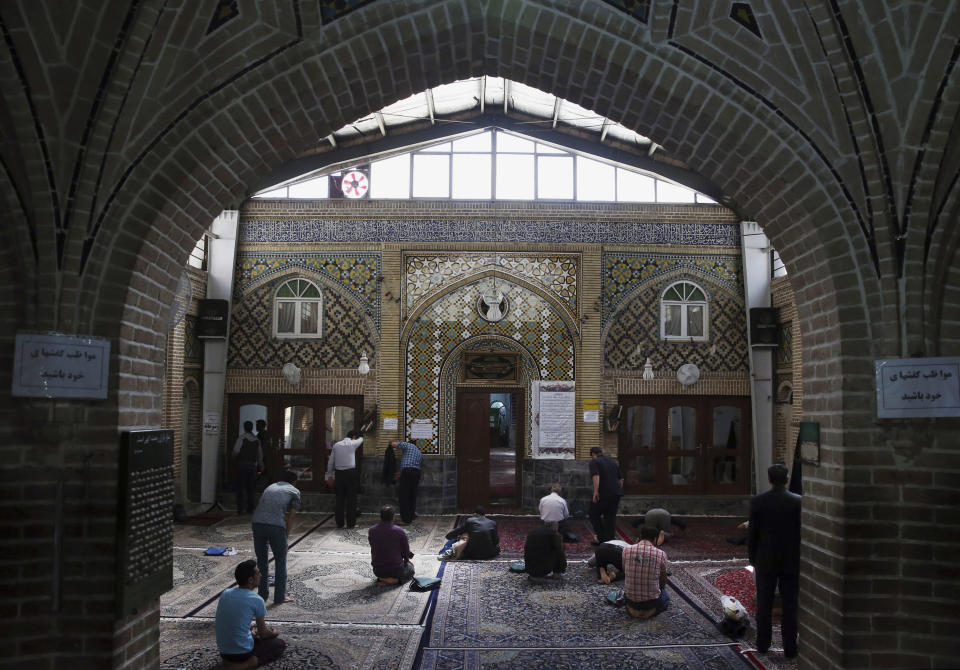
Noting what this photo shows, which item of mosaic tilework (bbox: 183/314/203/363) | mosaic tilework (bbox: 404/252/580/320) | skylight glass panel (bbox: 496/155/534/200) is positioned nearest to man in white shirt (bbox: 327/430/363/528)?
mosaic tilework (bbox: 404/252/580/320)

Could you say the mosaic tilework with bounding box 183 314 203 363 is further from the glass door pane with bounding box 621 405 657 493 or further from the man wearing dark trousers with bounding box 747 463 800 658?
the man wearing dark trousers with bounding box 747 463 800 658

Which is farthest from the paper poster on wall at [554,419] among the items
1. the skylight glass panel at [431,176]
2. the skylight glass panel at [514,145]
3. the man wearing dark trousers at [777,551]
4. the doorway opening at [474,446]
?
the man wearing dark trousers at [777,551]

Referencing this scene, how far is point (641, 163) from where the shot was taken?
10828 mm

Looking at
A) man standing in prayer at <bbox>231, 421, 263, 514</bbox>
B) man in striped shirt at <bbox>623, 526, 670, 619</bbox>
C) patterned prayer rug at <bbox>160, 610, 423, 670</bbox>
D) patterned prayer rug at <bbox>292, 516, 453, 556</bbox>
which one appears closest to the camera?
patterned prayer rug at <bbox>160, 610, 423, 670</bbox>

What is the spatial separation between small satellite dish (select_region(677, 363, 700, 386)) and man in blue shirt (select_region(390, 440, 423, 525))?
4.35 metres

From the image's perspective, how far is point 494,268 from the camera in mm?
10656

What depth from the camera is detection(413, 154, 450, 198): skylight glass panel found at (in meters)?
10.9

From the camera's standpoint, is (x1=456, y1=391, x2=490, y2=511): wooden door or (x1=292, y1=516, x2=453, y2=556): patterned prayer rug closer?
(x1=292, y1=516, x2=453, y2=556): patterned prayer rug

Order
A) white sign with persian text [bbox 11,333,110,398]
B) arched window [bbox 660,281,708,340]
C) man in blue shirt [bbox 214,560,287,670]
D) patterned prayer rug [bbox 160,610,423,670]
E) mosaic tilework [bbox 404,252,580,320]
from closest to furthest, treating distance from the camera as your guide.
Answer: white sign with persian text [bbox 11,333,110,398] → man in blue shirt [bbox 214,560,287,670] → patterned prayer rug [bbox 160,610,423,670] → mosaic tilework [bbox 404,252,580,320] → arched window [bbox 660,281,708,340]

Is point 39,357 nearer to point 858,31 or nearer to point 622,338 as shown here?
point 858,31

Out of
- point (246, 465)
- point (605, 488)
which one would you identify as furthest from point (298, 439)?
point (605, 488)

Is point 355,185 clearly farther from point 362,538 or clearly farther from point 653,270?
point 362,538

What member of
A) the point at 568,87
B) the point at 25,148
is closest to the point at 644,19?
the point at 568,87

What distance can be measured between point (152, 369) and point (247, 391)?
25.2 feet
